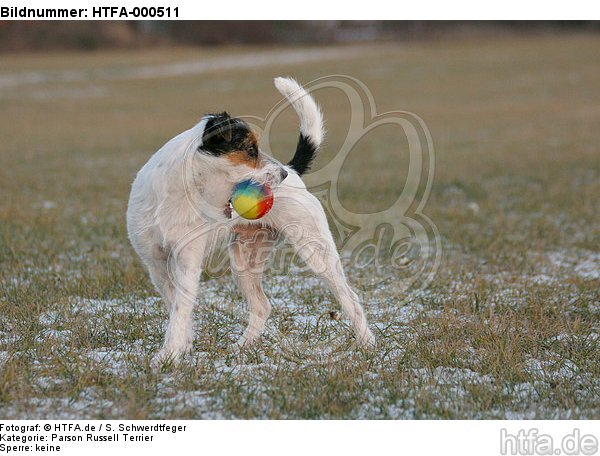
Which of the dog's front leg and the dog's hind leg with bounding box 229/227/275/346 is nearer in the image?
the dog's front leg

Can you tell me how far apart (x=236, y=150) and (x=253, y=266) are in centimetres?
97

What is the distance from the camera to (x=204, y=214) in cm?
445

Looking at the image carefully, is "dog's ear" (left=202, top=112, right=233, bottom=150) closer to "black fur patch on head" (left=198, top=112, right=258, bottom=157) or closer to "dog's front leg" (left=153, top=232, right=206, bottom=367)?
"black fur patch on head" (left=198, top=112, right=258, bottom=157)

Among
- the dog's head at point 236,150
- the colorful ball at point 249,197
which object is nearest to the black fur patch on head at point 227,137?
the dog's head at point 236,150

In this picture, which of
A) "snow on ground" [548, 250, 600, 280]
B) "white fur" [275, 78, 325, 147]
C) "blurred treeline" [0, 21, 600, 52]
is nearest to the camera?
"white fur" [275, 78, 325, 147]

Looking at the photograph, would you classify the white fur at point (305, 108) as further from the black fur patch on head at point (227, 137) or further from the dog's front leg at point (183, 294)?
the dog's front leg at point (183, 294)

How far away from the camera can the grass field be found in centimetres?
384

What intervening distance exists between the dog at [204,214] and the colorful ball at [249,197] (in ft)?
0.13

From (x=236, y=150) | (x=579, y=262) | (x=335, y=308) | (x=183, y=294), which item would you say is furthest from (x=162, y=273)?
(x=579, y=262)

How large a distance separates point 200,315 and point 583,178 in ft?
26.5

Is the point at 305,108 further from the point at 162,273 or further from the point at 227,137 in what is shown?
the point at 162,273

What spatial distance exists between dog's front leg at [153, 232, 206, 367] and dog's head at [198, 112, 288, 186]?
461 millimetres

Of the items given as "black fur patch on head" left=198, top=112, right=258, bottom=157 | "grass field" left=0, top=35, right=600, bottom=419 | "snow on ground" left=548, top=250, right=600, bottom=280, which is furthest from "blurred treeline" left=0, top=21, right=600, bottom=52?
"black fur patch on head" left=198, top=112, right=258, bottom=157
